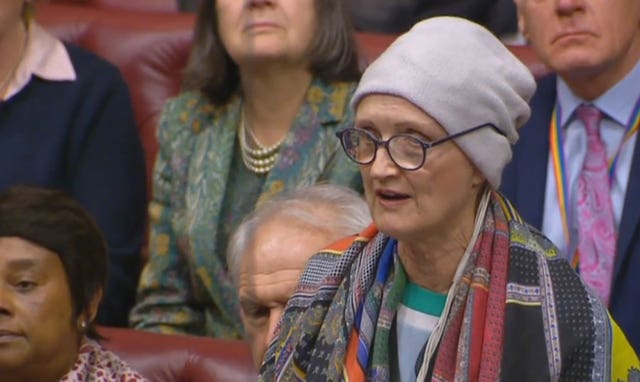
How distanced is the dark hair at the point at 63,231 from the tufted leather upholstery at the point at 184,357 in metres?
0.17

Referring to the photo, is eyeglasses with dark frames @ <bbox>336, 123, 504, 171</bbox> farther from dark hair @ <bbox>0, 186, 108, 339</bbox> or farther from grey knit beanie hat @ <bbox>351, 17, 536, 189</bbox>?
dark hair @ <bbox>0, 186, 108, 339</bbox>

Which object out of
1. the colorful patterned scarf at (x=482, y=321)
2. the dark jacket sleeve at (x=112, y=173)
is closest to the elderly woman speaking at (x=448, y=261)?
the colorful patterned scarf at (x=482, y=321)

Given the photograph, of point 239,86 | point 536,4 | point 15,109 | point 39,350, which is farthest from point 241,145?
point 39,350

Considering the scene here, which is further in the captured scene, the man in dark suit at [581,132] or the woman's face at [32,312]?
the man in dark suit at [581,132]

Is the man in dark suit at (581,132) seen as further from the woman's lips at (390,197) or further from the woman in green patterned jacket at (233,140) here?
the woman's lips at (390,197)

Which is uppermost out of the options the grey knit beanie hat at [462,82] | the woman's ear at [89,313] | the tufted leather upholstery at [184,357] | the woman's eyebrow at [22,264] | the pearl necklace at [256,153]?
the grey knit beanie hat at [462,82]

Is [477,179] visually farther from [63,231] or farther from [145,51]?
[145,51]

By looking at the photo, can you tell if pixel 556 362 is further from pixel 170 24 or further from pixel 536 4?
pixel 170 24

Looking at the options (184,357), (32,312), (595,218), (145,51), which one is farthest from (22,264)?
(145,51)

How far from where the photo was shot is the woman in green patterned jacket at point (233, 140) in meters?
2.57

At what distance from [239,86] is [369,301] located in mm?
1086

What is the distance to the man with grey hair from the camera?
6.44 feet

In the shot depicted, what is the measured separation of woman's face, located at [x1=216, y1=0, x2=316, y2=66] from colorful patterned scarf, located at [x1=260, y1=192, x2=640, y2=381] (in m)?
0.87

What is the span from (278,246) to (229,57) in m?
0.84
